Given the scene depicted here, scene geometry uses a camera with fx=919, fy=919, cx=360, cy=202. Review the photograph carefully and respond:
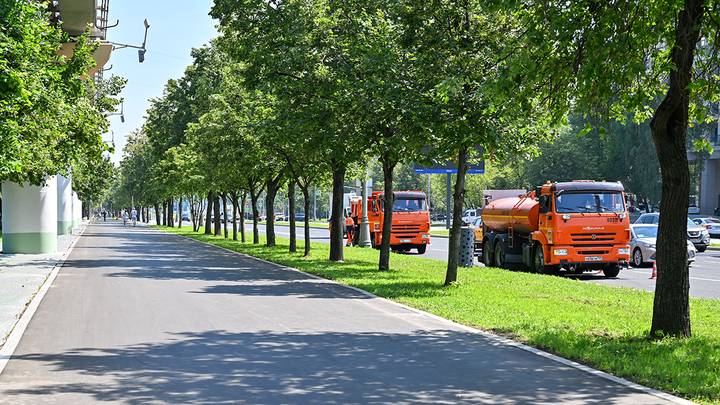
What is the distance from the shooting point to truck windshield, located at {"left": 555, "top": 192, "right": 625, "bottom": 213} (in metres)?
24.8

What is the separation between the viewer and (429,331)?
42.1ft

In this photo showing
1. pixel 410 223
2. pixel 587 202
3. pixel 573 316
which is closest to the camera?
pixel 573 316

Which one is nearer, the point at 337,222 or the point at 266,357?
the point at 266,357

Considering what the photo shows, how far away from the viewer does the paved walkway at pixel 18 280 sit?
1435 centimetres

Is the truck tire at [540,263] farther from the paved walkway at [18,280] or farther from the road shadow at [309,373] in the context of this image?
the road shadow at [309,373]

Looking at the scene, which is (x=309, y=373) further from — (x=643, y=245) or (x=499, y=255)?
(x=643, y=245)

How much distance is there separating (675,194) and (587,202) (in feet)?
44.3

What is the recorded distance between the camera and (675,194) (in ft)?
38.2

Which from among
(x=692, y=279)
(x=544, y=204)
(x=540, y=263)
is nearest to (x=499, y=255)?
(x=540, y=263)

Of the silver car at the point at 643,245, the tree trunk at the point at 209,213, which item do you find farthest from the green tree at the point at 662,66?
the tree trunk at the point at 209,213

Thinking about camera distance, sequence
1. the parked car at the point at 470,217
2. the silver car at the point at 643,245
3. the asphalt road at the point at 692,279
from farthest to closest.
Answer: the parked car at the point at 470,217 → the silver car at the point at 643,245 → the asphalt road at the point at 692,279

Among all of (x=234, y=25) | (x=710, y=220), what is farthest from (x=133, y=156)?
(x=234, y=25)

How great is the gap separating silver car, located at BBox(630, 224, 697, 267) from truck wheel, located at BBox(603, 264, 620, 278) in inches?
168

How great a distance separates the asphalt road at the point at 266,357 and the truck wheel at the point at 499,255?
39.6 ft
